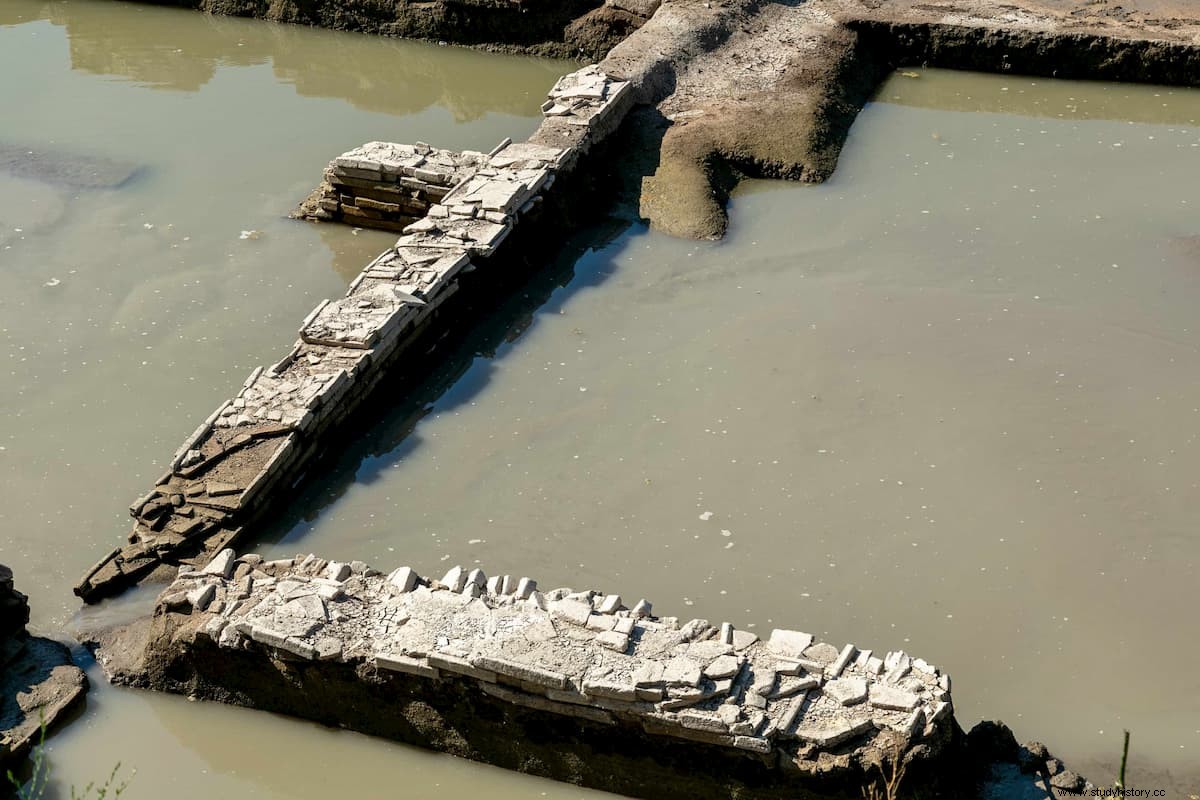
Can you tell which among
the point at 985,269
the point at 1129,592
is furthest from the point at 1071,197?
the point at 1129,592

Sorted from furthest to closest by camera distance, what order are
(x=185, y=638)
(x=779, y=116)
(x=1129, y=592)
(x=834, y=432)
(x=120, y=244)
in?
(x=779, y=116)
(x=120, y=244)
(x=834, y=432)
(x=1129, y=592)
(x=185, y=638)

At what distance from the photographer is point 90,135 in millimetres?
13102

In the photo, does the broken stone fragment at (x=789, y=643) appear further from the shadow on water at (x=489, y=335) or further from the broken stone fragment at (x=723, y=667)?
the shadow on water at (x=489, y=335)

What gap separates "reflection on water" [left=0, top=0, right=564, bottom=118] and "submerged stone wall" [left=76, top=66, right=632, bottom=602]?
259 centimetres

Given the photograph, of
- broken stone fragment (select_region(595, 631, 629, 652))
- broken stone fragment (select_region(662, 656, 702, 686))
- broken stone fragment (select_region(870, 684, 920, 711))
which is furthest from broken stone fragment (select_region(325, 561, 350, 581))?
broken stone fragment (select_region(870, 684, 920, 711))

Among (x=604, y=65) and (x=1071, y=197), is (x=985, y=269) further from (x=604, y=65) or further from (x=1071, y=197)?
(x=604, y=65)

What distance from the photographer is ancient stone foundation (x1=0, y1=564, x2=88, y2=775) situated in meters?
6.49

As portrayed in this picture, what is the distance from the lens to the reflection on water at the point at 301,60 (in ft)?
45.7

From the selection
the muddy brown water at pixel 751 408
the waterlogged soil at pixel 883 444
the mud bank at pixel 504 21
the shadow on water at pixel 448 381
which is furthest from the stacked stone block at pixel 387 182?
the mud bank at pixel 504 21

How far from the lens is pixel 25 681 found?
22.4 feet

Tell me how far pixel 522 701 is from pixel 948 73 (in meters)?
9.88

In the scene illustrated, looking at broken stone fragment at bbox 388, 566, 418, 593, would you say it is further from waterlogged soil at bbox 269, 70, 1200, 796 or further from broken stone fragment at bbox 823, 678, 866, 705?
broken stone fragment at bbox 823, 678, 866, 705

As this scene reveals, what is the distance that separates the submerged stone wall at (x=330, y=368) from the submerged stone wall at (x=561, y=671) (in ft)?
2.24

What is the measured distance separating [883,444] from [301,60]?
9.20 meters
